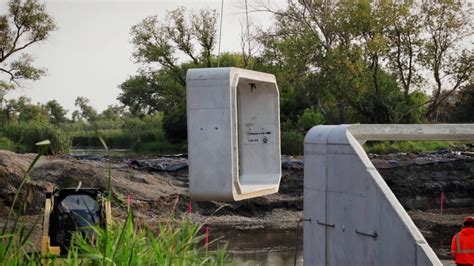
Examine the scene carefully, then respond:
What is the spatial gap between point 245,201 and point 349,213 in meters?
15.4

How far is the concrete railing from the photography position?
8.22 meters

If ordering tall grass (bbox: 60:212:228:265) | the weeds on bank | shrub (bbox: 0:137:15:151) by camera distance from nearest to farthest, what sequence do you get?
1. the weeds on bank
2. tall grass (bbox: 60:212:228:265)
3. shrub (bbox: 0:137:15:151)

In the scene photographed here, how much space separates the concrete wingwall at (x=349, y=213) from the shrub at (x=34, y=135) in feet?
74.2

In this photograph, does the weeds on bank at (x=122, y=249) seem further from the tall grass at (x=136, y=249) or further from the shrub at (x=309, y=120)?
the shrub at (x=309, y=120)

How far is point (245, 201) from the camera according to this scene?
25.0 metres

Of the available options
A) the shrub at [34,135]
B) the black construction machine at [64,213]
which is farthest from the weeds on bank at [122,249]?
the shrub at [34,135]

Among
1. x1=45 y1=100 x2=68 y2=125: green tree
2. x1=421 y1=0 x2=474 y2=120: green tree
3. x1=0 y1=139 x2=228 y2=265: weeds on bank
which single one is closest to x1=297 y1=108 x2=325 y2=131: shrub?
x1=421 y1=0 x2=474 y2=120: green tree

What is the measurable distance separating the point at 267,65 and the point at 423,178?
1754cm

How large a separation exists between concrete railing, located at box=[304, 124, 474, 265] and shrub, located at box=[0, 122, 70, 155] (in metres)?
22.7

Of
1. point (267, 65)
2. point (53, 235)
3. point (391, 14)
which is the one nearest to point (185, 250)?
point (53, 235)

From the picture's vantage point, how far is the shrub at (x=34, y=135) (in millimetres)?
33125

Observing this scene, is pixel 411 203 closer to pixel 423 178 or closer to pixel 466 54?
pixel 423 178

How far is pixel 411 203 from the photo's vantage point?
28.3 metres

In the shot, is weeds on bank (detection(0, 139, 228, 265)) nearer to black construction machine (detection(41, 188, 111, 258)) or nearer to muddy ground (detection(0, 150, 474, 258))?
black construction machine (detection(41, 188, 111, 258))
